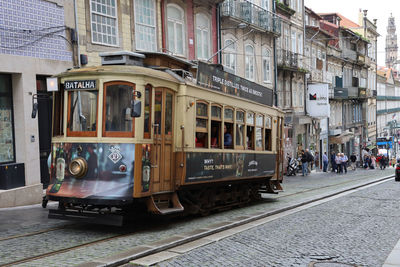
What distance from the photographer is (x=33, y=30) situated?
48.0 ft

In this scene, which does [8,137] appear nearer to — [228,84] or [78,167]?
[78,167]

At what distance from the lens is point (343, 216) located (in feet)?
41.3

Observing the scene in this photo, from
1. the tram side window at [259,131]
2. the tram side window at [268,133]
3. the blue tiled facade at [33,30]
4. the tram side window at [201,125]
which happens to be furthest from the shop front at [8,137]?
the tram side window at [268,133]

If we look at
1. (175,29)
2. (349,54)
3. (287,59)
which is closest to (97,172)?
(175,29)

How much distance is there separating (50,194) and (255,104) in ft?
21.5

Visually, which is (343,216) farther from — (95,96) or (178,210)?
(95,96)

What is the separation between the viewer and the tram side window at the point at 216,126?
11766mm

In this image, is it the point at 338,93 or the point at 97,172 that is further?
the point at 338,93

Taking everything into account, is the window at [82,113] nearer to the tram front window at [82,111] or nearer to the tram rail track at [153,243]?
the tram front window at [82,111]

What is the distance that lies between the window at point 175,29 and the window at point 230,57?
4472 millimetres

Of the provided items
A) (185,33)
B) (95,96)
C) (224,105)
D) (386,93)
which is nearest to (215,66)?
(224,105)

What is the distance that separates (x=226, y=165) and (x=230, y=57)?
15.3m

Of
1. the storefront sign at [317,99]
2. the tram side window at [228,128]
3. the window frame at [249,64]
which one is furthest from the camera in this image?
the storefront sign at [317,99]

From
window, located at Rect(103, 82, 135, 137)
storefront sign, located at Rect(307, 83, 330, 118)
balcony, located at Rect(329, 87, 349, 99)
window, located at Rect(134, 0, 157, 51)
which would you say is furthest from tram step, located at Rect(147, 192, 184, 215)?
balcony, located at Rect(329, 87, 349, 99)
